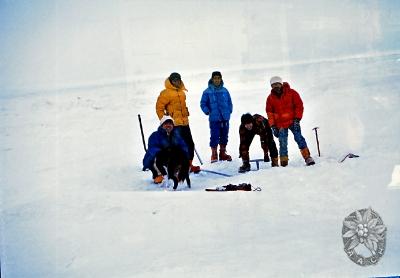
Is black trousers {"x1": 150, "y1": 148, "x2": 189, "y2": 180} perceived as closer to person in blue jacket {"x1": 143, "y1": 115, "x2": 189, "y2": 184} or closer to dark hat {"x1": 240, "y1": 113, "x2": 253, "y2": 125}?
person in blue jacket {"x1": 143, "y1": 115, "x2": 189, "y2": 184}

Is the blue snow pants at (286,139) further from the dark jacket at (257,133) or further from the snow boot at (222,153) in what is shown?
the snow boot at (222,153)

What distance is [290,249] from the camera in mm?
2725

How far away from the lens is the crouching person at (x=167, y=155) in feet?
12.1

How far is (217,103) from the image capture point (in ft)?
14.4

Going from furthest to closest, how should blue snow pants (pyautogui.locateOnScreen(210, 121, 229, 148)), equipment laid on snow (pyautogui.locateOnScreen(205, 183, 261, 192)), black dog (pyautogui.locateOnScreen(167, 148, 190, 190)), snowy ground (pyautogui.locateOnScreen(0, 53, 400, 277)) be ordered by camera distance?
blue snow pants (pyautogui.locateOnScreen(210, 121, 229, 148)), black dog (pyautogui.locateOnScreen(167, 148, 190, 190)), equipment laid on snow (pyautogui.locateOnScreen(205, 183, 261, 192)), snowy ground (pyautogui.locateOnScreen(0, 53, 400, 277))

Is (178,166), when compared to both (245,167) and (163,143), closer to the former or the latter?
(163,143)

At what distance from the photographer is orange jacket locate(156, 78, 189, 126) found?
4.05 m

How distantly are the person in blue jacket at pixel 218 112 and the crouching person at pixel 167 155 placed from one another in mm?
742

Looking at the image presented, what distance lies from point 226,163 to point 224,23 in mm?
1553

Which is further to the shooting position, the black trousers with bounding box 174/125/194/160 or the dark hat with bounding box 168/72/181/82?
the black trousers with bounding box 174/125/194/160
